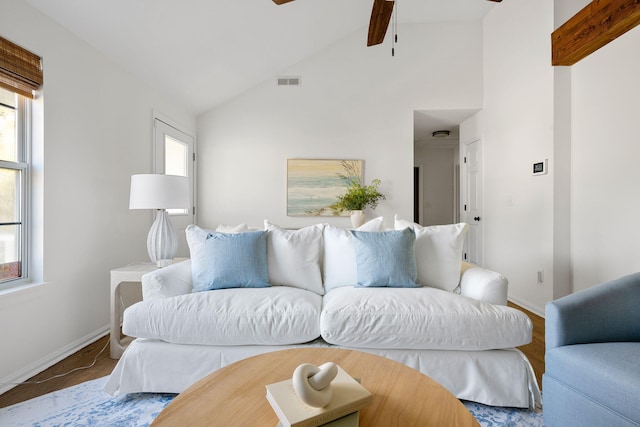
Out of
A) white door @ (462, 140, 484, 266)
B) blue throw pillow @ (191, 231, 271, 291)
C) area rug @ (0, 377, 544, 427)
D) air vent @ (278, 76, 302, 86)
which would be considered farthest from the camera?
air vent @ (278, 76, 302, 86)

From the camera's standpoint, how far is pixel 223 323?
1703mm

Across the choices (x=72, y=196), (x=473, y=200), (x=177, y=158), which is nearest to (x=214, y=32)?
(x=177, y=158)

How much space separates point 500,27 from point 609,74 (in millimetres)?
1796

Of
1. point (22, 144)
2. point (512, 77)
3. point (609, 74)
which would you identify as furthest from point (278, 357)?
point (512, 77)

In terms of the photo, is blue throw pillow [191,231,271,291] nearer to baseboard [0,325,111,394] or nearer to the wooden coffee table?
the wooden coffee table

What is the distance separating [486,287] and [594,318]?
0.51 metres

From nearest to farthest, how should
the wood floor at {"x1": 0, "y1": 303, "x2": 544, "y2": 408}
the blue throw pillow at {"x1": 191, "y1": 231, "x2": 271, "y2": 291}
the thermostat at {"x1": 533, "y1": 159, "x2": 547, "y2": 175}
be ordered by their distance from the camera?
1. the wood floor at {"x1": 0, "y1": 303, "x2": 544, "y2": 408}
2. the blue throw pillow at {"x1": 191, "y1": 231, "x2": 271, "y2": 291}
3. the thermostat at {"x1": 533, "y1": 159, "x2": 547, "y2": 175}

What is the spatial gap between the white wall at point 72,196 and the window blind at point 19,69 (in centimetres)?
6

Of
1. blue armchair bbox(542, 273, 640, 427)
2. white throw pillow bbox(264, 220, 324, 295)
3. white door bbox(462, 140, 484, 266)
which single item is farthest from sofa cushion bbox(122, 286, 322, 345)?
white door bbox(462, 140, 484, 266)

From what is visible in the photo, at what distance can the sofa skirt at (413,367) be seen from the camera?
1629 millimetres

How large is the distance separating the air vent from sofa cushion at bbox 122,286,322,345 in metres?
3.68

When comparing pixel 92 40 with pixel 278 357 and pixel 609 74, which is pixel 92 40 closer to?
pixel 278 357

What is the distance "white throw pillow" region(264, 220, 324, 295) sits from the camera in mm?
2201

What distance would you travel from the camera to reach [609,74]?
262 cm
